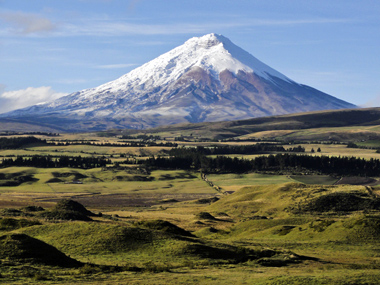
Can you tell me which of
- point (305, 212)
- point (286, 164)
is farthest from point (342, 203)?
point (286, 164)

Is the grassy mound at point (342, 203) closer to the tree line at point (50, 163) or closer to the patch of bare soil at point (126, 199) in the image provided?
the patch of bare soil at point (126, 199)

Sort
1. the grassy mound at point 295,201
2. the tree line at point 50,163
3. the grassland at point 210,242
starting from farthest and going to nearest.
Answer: the tree line at point 50,163
the grassy mound at point 295,201
the grassland at point 210,242

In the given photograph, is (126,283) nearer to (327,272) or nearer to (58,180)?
(327,272)

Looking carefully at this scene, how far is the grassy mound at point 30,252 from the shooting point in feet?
144

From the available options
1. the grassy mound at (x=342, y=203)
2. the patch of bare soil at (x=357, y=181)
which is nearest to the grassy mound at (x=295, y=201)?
the grassy mound at (x=342, y=203)

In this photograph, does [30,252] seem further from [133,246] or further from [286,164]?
[286,164]

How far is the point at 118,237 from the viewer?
2110 inches

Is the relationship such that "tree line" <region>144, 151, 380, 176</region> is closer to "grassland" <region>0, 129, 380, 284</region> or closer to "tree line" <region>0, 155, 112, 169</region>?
"tree line" <region>0, 155, 112, 169</region>

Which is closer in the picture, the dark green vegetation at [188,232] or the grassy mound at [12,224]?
the dark green vegetation at [188,232]

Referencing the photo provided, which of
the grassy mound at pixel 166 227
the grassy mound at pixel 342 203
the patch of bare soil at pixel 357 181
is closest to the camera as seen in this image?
the grassy mound at pixel 166 227

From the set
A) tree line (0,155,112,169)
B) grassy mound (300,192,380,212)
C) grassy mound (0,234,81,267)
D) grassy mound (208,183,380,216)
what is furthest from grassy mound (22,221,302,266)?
tree line (0,155,112,169)

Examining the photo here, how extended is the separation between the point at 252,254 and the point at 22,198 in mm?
88162

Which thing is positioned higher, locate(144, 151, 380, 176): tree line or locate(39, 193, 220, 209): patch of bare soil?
locate(144, 151, 380, 176): tree line

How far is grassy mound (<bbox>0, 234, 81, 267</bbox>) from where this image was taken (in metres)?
43.9
